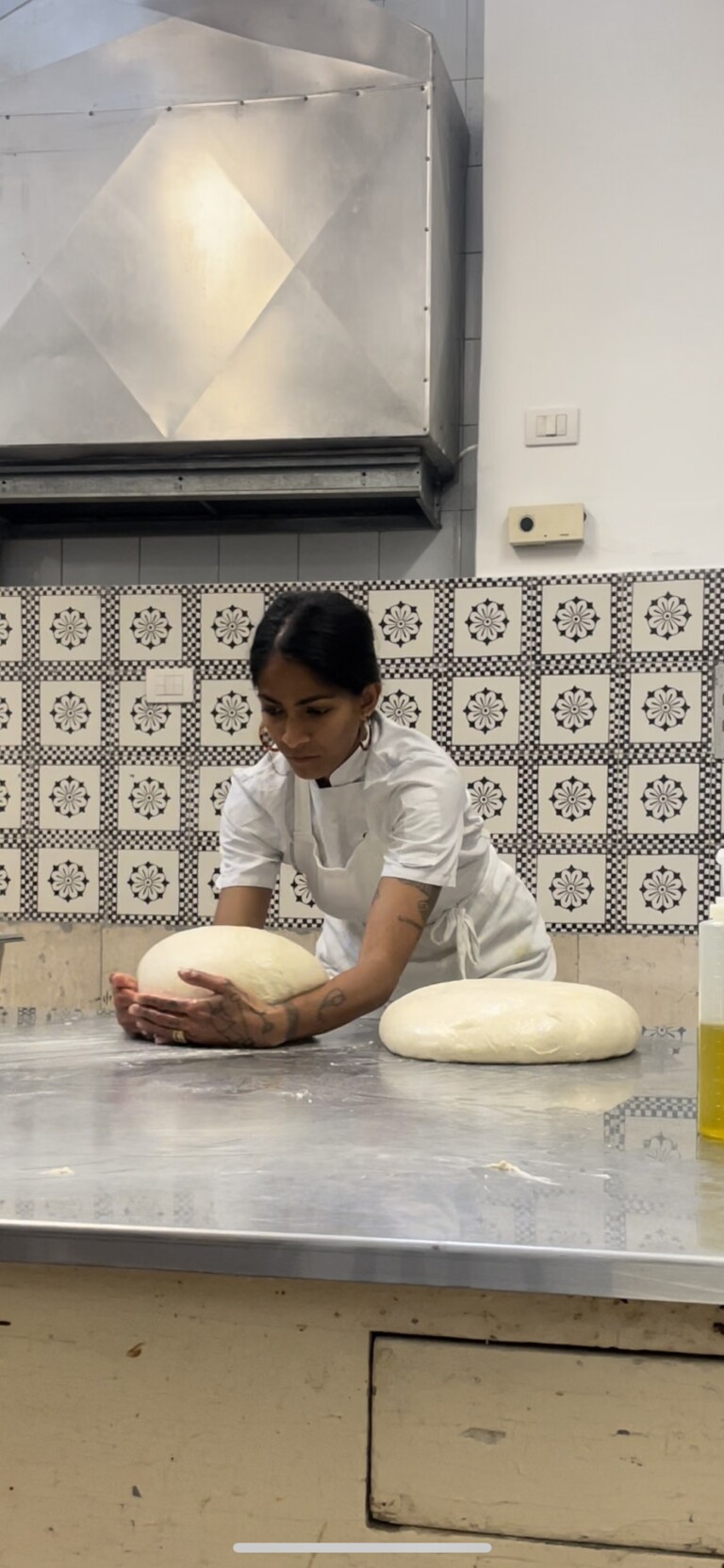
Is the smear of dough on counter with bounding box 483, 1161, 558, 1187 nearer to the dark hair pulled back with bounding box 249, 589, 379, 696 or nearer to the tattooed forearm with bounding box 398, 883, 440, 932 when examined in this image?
the tattooed forearm with bounding box 398, 883, 440, 932

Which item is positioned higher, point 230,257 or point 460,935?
point 230,257

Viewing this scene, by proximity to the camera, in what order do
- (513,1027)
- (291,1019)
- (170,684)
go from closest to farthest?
(513,1027) < (291,1019) < (170,684)

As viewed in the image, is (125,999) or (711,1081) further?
(125,999)

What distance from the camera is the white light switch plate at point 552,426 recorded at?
291cm

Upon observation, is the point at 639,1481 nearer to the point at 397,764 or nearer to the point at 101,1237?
the point at 101,1237

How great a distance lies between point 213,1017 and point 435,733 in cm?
145

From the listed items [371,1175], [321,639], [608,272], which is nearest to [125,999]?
[321,639]

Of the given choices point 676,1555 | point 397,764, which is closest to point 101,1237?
point 676,1555

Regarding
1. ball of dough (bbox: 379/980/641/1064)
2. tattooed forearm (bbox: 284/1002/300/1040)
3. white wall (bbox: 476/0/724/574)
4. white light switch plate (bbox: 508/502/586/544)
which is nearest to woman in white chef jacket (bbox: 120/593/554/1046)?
tattooed forearm (bbox: 284/1002/300/1040)

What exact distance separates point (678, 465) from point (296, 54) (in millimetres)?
1196

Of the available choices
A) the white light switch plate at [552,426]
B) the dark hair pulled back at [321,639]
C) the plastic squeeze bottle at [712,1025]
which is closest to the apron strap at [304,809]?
the dark hair pulled back at [321,639]

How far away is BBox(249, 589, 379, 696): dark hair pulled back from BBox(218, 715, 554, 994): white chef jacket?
0.13 meters

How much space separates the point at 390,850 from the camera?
1777 millimetres

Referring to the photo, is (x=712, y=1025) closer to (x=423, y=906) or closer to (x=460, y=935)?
(x=423, y=906)
